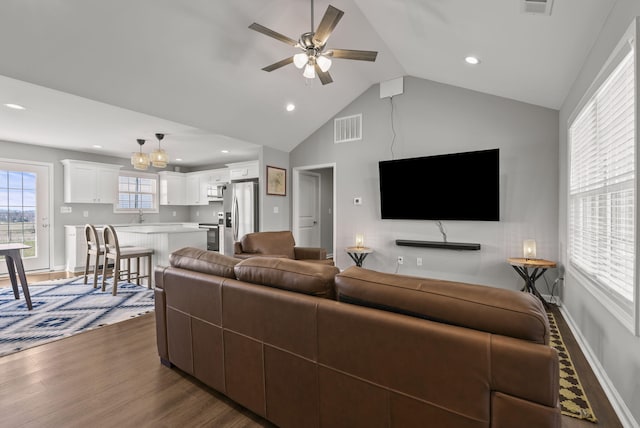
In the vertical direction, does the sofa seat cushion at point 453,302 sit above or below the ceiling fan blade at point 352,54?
below

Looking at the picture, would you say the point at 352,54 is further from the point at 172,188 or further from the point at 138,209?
the point at 138,209

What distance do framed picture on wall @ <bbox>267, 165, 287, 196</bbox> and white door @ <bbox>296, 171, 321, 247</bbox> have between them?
39 centimetres

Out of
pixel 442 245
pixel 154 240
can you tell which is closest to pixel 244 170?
pixel 154 240

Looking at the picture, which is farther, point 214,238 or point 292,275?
point 214,238

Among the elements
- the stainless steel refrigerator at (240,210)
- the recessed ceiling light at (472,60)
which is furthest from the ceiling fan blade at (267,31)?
the stainless steel refrigerator at (240,210)

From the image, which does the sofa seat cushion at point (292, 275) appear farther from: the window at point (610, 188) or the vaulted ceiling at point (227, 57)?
the vaulted ceiling at point (227, 57)

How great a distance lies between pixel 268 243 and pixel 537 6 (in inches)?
148

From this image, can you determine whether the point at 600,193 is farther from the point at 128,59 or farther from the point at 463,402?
the point at 128,59

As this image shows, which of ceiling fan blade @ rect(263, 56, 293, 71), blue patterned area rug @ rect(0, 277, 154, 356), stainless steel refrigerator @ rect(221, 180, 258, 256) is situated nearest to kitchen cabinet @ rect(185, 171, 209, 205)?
stainless steel refrigerator @ rect(221, 180, 258, 256)

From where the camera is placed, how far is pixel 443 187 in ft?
14.2

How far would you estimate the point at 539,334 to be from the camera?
3.14 ft

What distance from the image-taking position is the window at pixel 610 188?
5.46 ft

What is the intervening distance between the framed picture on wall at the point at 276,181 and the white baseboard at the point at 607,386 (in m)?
4.65

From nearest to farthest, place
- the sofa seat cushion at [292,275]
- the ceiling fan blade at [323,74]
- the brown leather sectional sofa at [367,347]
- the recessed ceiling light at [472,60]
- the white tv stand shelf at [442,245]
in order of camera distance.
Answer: the brown leather sectional sofa at [367,347] → the sofa seat cushion at [292,275] → the ceiling fan blade at [323,74] → the recessed ceiling light at [472,60] → the white tv stand shelf at [442,245]
